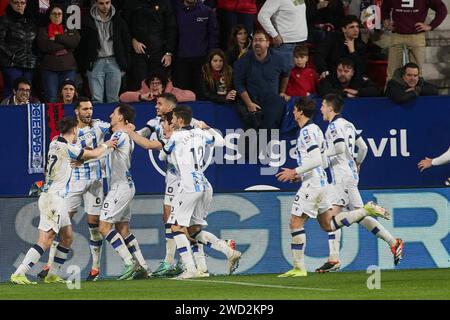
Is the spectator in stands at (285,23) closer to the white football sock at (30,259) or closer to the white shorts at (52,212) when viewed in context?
the white shorts at (52,212)

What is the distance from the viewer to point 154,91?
1998cm

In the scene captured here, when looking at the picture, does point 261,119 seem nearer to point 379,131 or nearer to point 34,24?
point 379,131

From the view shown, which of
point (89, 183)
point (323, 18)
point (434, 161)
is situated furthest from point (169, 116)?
point (323, 18)

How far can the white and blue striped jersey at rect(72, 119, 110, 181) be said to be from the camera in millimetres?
18078

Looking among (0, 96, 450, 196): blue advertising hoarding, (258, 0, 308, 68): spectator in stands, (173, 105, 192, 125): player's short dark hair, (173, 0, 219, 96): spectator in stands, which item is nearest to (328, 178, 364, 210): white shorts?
(173, 105, 192, 125): player's short dark hair

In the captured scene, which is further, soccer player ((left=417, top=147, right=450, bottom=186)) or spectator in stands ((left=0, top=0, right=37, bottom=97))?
spectator in stands ((left=0, top=0, right=37, bottom=97))

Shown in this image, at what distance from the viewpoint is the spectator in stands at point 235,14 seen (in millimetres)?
20734

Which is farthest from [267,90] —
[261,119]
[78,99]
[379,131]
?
[78,99]

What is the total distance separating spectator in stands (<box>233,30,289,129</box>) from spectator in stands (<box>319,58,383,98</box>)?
0.60 metres

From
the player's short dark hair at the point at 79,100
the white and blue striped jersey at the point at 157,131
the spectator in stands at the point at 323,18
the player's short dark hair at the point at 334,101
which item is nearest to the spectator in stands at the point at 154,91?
the white and blue striped jersey at the point at 157,131

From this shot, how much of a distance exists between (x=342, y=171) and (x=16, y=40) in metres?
4.98

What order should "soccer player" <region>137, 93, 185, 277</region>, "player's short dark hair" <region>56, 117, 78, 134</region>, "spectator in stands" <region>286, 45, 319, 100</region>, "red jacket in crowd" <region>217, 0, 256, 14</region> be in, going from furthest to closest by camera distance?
"red jacket in crowd" <region>217, 0, 256, 14</region>
"spectator in stands" <region>286, 45, 319, 100</region>
"soccer player" <region>137, 93, 185, 277</region>
"player's short dark hair" <region>56, 117, 78, 134</region>

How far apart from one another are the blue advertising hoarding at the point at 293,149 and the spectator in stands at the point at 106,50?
0.39 m

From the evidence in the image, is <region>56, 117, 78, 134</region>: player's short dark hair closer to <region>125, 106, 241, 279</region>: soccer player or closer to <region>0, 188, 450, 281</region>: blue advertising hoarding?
<region>125, 106, 241, 279</region>: soccer player
